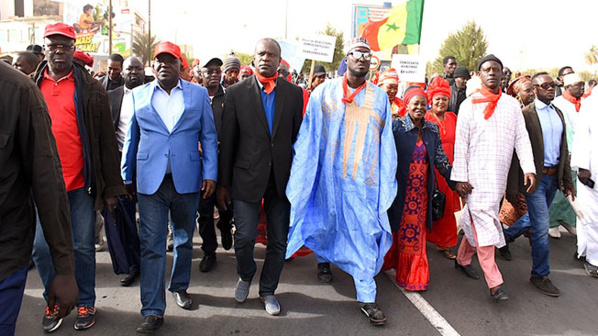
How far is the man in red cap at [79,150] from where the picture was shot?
324cm

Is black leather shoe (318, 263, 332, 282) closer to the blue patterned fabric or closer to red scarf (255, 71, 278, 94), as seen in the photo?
the blue patterned fabric

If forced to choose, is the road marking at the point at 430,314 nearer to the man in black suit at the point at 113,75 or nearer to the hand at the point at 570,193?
the hand at the point at 570,193

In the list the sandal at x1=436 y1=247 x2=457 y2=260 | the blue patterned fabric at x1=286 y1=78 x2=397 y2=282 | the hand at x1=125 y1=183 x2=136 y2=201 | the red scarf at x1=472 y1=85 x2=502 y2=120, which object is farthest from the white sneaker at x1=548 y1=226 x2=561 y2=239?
the hand at x1=125 y1=183 x2=136 y2=201

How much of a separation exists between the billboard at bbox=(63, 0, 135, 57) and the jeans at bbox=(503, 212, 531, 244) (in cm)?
5210

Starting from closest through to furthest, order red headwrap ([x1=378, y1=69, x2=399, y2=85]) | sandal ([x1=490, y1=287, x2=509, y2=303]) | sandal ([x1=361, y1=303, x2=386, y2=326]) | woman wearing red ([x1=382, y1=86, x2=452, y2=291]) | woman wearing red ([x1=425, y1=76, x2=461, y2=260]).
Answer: sandal ([x1=361, y1=303, x2=386, y2=326])
sandal ([x1=490, y1=287, x2=509, y2=303])
woman wearing red ([x1=382, y1=86, x2=452, y2=291])
woman wearing red ([x1=425, y1=76, x2=461, y2=260])
red headwrap ([x1=378, y1=69, x2=399, y2=85])

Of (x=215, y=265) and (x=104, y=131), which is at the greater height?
(x=104, y=131)

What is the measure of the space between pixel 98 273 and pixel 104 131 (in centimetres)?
181

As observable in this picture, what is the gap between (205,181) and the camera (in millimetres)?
3629

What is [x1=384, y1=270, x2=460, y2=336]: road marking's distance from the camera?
3.45 meters

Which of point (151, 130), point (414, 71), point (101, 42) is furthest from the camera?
point (101, 42)

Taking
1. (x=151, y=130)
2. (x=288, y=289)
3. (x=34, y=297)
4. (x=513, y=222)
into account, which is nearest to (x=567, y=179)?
(x=513, y=222)

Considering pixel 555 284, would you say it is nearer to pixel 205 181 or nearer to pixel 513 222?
pixel 513 222

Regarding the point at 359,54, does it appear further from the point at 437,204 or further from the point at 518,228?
the point at 518,228

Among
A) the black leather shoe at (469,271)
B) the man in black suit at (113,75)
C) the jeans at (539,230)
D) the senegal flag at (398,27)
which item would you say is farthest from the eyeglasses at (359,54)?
the senegal flag at (398,27)
